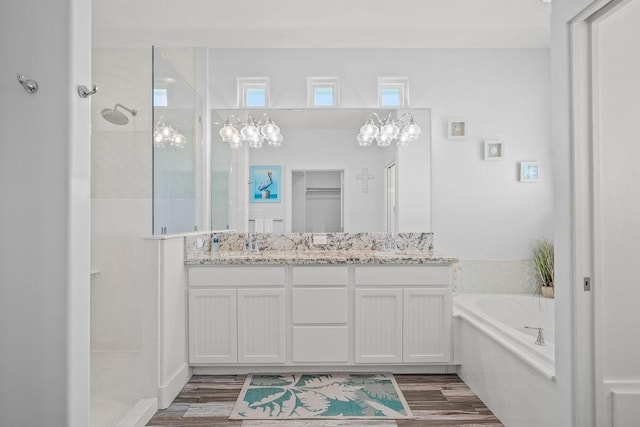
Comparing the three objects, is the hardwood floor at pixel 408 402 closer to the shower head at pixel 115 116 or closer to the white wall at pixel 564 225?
the white wall at pixel 564 225

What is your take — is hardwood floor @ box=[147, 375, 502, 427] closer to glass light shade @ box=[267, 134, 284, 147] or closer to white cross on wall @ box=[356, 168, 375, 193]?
white cross on wall @ box=[356, 168, 375, 193]

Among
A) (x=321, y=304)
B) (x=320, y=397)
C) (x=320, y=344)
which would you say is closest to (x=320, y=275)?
(x=321, y=304)

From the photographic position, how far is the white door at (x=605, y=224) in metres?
1.58

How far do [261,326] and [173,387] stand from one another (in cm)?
65

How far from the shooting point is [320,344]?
2873 millimetres

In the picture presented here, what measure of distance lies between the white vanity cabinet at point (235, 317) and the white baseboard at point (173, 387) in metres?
0.10

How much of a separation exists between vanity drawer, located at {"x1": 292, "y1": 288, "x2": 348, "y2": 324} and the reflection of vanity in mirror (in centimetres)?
67

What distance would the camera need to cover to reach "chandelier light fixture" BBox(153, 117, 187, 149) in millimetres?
2522

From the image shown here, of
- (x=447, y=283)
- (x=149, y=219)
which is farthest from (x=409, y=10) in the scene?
(x=149, y=219)

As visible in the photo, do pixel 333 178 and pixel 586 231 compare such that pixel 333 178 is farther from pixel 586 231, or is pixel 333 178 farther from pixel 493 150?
pixel 586 231

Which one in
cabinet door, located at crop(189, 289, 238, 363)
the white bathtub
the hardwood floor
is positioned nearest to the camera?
the white bathtub

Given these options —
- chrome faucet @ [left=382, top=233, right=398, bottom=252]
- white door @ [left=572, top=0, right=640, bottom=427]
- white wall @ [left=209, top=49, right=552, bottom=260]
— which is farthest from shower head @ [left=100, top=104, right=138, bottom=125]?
white door @ [left=572, top=0, right=640, bottom=427]

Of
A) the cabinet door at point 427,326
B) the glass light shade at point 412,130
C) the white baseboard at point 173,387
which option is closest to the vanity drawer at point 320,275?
the cabinet door at point 427,326

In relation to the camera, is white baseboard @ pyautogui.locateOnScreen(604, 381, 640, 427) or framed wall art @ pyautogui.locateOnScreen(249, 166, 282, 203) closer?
white baseboard @ pyautogui.locateOnScreen(604, 381, 640, 427)
